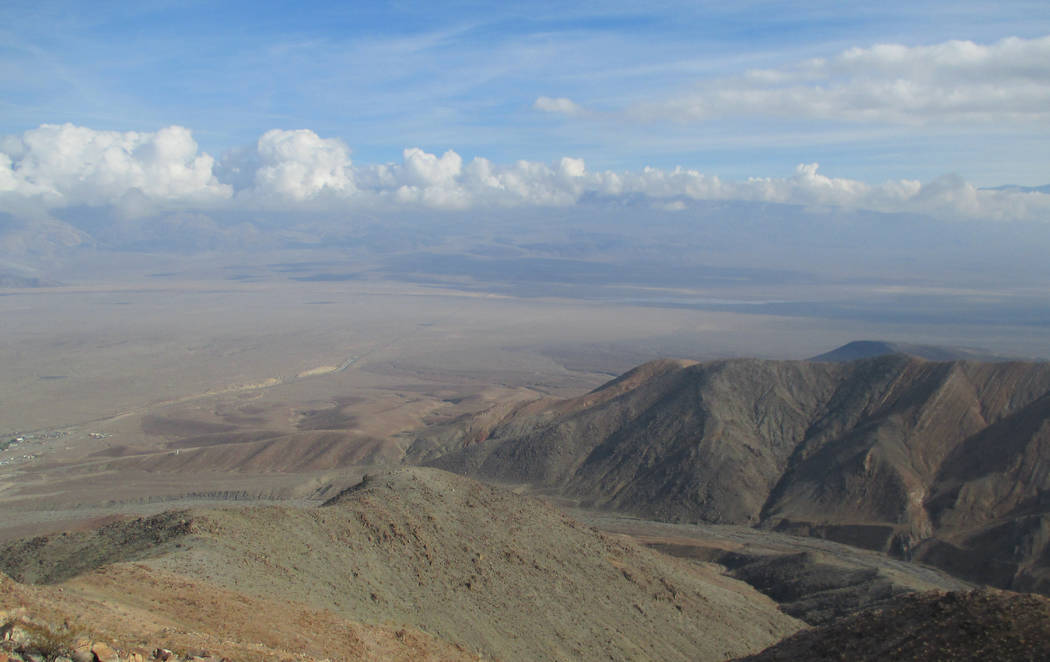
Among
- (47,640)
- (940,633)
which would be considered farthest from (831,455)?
(47,640)

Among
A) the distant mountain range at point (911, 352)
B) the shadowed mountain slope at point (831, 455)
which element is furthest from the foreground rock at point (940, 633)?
the distant mountain range at point (911, 352)

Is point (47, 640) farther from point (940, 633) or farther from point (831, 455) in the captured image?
point (831, 455)

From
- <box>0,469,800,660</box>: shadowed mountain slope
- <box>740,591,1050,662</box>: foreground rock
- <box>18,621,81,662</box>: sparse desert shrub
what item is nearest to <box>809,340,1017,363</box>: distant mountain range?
<box>0,469,800,660</box>: shadowed mountain slope

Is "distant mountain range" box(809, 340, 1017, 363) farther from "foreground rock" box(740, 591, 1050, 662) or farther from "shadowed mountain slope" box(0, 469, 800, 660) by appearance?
"foreground rock" box(740, 591, 1050, 662)

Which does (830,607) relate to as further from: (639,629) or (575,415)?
(575,415)

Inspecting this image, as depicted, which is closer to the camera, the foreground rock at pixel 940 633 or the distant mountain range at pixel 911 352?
the foreground rock at pixel 940 633

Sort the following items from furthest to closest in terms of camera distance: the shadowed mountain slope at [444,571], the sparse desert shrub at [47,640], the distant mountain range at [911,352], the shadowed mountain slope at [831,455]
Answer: the distant mountain range at [911,352]
the shadowed mountain slope at [831,455]
the shadowed mountain slope at [444,571]
the sparse desert shrub at [47,640]

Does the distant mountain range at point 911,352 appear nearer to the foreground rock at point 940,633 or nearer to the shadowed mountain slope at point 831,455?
the shadowed mountain slope at point 831,455

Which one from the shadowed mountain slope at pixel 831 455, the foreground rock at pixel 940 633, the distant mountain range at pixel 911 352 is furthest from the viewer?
the distant mountain range at pixel 911 352
